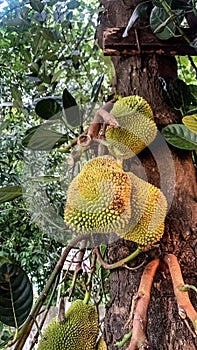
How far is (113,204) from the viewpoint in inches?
18.8

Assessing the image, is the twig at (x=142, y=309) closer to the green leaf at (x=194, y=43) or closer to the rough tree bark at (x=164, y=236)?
the rough tree bark at (x=164, y=236)

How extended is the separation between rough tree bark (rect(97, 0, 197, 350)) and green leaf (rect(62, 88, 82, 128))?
101 mm

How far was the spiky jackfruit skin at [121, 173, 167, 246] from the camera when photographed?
51 centimetres

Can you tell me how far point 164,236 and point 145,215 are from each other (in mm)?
85

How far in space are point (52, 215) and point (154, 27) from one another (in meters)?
0.44

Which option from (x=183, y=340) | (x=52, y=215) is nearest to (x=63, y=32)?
(x=52, y=215)

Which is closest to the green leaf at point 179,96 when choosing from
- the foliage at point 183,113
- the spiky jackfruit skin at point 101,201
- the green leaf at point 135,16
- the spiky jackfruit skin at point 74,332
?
the foliage at point 183,113

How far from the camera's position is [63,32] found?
1.06 m

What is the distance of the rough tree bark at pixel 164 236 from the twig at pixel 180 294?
0.03 metres

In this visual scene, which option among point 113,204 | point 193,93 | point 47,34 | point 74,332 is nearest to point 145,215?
point 113,204

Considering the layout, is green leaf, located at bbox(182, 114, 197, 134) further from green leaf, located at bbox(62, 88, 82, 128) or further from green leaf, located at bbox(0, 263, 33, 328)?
green leaf, located at bbox(0, 263, 33, 328)

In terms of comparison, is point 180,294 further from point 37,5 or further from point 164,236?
point 37,5

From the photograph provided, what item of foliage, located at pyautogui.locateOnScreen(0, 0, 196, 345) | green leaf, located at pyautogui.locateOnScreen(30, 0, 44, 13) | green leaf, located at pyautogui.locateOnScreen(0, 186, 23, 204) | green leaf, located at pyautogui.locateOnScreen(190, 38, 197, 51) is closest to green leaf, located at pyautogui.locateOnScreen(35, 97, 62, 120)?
foliage, located at pyautogui.locateOnScreen(0, 0, 196, 345)

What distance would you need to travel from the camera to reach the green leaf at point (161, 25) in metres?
0.64
